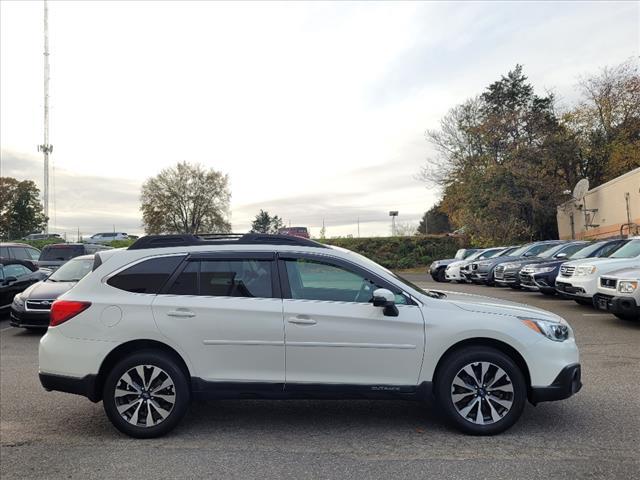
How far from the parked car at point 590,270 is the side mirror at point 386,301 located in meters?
7.88

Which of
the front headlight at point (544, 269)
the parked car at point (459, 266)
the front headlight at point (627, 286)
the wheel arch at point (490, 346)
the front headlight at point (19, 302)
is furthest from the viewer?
the parked car at point (459, 266)

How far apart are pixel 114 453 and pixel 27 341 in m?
6.94

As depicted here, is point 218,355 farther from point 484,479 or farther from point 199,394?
point 484,479

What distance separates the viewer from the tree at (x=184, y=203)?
57781 millimetres

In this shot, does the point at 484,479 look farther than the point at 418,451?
No

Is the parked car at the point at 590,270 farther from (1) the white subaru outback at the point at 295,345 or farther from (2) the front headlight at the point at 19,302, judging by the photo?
(2) the front headlight at the point at 19,302

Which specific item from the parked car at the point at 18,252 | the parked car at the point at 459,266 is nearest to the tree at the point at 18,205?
the parked car at the point at 18,252

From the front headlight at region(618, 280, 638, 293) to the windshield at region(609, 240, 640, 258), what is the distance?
6.68ft

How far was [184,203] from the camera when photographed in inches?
2311

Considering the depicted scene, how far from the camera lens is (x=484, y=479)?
3.81 m

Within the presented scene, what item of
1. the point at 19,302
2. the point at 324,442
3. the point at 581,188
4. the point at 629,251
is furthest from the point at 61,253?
the point at 581,188

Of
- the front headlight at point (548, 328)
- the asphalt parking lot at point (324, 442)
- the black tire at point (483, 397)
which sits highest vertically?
the front headlight at point (548, 328)

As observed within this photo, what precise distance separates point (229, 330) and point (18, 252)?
13418mm

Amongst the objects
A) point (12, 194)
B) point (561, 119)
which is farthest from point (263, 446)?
point (12, 194)
